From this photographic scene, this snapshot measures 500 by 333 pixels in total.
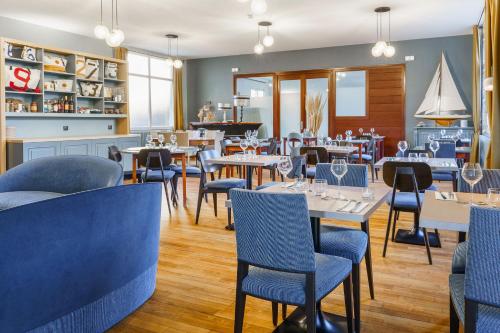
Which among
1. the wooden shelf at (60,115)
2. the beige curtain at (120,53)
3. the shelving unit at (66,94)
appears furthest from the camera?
the beige curtain at (120,53)

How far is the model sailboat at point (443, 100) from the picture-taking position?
9656mm

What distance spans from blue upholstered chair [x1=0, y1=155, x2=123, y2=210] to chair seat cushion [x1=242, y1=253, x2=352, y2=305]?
1983 millimetres

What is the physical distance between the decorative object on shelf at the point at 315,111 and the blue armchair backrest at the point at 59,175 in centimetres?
812

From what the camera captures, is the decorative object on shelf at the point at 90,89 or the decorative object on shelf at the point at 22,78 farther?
the decorative object on shelf at the point at 90,89

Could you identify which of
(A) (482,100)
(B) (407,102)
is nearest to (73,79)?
(B) (407,102)

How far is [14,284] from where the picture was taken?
1846 millimetres

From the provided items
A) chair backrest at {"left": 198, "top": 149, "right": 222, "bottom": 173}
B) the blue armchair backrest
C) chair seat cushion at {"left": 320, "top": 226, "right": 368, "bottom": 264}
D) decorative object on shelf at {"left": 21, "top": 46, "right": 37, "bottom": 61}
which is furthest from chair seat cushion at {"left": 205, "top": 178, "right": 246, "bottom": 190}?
decorative object on shelf at {"left": 21, "top": 46, "right": 37, "bottom": 61}

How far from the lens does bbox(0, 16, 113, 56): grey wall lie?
311 inches

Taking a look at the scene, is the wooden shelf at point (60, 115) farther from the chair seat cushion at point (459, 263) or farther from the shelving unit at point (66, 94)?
the chair seat cushion at point (459, 263)

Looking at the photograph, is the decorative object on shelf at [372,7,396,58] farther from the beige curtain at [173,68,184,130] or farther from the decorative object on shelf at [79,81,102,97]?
the beige curtain at [173,68,184,130]

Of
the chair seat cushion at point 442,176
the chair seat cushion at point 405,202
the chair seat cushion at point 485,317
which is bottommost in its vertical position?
the chair seat cushion at point 485,317

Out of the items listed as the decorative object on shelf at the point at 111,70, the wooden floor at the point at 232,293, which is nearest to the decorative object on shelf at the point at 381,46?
the wooden floor at the point at 232,293

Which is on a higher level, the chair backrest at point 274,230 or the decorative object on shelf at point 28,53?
the decorative object on shelf at point 28,53

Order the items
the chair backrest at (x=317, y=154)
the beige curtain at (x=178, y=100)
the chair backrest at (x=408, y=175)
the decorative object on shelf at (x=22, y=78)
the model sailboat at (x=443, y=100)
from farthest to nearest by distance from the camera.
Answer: the beige curtain at (x=178, y=100) → the model sailboat at (x=443, y=100) → the decorative object on shelf at (x=22, y=78) → the chair backrest at (x=317, y=154) → the chair backrest at (x=408, y=175)
